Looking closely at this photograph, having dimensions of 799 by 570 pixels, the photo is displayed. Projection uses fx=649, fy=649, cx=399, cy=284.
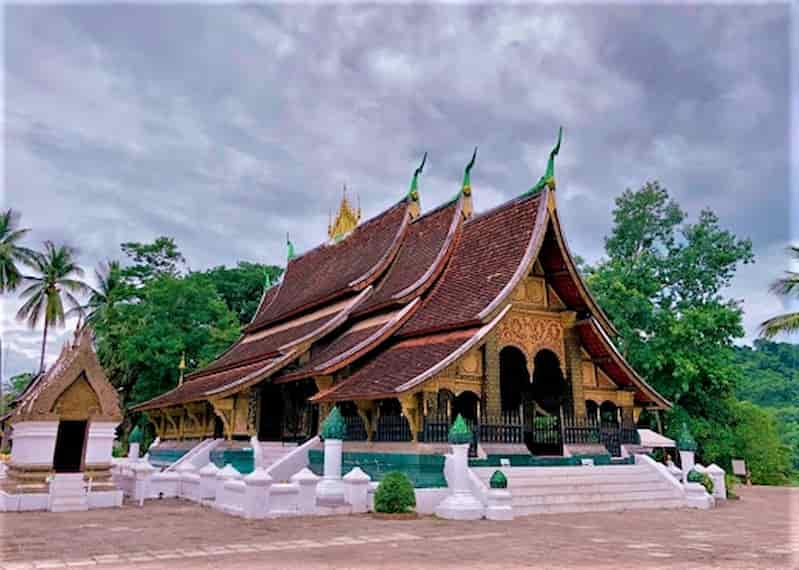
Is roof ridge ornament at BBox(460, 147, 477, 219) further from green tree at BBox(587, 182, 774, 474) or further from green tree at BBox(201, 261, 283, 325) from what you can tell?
green tree at BBox(201, 261, 283, 325)

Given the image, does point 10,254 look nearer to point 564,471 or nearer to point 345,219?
point 345,219

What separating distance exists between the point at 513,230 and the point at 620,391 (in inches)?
160

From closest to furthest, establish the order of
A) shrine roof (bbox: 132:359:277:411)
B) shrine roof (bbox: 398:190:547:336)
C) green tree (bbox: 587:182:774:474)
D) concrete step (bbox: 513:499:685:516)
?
concrete step (bbox: 513:499:685:516)
shrine roof (bbox: 398:190:547:336)
shrine roof (bbox: 132:359:277:411)
green tree (bbox: 587:182:774:474)

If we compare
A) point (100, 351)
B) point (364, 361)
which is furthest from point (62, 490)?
point (100, 351)

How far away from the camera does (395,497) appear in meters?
8.93

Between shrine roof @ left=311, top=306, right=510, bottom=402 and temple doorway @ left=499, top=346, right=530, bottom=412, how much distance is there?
283 centimetres

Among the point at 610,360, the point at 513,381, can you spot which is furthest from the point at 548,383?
the point at 610,360

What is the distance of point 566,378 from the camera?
1294 centimetres

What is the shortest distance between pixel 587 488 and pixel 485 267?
471cm

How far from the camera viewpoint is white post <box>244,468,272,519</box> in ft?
28.7

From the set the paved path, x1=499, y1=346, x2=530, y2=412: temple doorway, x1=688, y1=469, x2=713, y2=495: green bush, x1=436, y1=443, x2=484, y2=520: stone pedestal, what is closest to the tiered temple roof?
x1=436, y1=443, x2=484, y2=520: stone pedestal

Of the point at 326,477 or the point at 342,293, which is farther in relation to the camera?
the point at 342,293

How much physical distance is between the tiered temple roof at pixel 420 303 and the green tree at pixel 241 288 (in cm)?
2034

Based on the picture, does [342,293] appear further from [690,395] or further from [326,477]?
[690,395]
